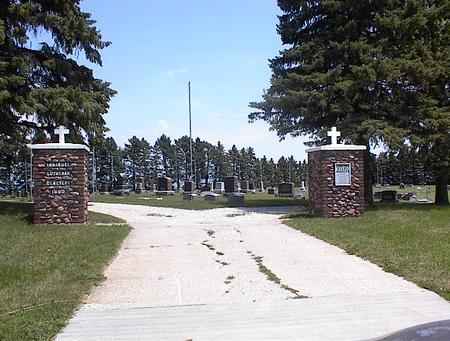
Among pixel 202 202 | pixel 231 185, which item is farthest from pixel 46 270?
pixel 231 185

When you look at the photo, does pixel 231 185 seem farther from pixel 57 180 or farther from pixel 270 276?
pixel 270 276

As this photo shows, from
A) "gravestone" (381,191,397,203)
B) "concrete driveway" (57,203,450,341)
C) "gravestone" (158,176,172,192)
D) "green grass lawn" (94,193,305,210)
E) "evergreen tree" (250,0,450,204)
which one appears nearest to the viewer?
"concrete driveway" (57,203,450,341)

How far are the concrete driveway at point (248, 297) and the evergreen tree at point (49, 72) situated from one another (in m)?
8.40

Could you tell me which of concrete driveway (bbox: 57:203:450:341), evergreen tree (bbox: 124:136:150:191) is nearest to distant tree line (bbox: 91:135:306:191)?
evergreen tree (bbox: 124:136:150:191)

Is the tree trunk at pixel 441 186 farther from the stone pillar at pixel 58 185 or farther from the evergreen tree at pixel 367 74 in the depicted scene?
the stone pillar at pixel 58 185

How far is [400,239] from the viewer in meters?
12.9

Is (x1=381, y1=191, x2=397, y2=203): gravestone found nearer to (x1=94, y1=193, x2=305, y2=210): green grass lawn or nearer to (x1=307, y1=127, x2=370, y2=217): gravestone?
(x1=94, y1=193, x2=305, y2=210): green grass lawn

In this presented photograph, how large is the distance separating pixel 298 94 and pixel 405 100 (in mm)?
4298

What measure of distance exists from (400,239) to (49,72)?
14138mm

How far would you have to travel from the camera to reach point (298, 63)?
26.2m

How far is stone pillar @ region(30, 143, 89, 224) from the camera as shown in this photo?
17.7 metres

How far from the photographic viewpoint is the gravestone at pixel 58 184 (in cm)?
1766

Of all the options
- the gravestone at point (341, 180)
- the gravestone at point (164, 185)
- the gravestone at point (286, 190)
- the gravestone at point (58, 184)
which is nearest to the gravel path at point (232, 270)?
the gravestone at point (58, 184)

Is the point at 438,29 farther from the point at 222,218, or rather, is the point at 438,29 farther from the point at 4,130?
the point at 4,130
